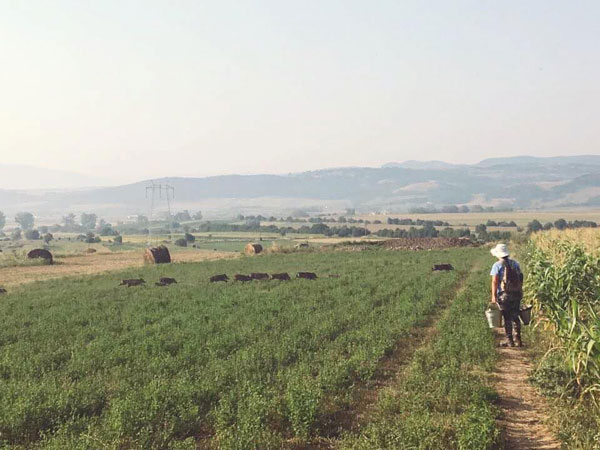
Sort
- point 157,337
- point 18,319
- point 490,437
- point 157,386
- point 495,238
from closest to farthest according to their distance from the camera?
1. point 490,437
2. point 157,386
3. point 157,337
4. point 18,319
5. point 495,238

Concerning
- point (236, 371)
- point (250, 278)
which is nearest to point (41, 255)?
point (250, 278)

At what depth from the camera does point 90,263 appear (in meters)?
54.5

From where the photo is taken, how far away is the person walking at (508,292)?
12703 millimetres

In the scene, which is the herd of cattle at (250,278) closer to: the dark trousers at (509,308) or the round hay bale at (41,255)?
the dark trousers at (509,308)

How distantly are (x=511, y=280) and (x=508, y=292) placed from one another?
0.28 m

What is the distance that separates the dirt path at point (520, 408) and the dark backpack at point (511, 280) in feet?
4.75

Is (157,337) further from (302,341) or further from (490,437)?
(490,437)

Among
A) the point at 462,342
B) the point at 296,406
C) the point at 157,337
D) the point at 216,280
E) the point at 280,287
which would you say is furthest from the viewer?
the point at 216,280

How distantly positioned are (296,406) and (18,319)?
42.2 ft

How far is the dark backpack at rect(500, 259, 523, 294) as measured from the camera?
12719mm

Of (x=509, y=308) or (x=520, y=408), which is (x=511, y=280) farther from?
(x=520, y=408)

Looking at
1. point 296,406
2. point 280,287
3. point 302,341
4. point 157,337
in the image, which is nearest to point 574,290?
point 302,341

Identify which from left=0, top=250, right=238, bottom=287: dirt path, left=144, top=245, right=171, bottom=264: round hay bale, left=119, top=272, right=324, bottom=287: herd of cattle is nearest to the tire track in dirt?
left=119, top=272, right=324, bottom=287: herd of cattle

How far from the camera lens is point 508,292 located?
12719 millimetres
